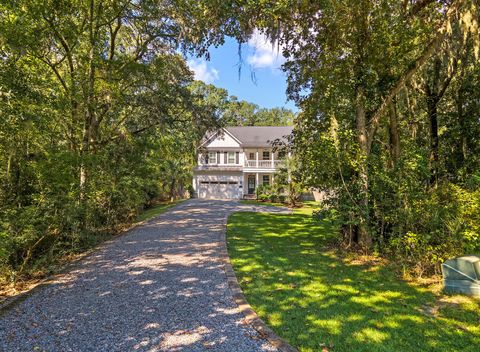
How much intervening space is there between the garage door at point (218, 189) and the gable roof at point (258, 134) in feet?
13.7

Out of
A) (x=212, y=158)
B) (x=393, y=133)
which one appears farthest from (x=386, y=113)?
(x=212, y=158)

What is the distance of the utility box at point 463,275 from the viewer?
14.8ft

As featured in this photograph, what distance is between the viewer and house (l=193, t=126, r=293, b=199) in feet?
94.2

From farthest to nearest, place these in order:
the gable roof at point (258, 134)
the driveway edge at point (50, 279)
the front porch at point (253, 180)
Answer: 1. the gable roof at point (258, 134)
2. the front porch at point (253, 180)
3. the driveway edge at point (50, 279)

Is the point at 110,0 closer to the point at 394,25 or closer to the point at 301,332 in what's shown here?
the point at 394,25

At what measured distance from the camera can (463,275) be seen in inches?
181

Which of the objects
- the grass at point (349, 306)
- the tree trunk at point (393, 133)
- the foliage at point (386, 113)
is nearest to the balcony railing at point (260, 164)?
the foliage at point (386, 113)

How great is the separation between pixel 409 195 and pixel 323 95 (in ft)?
11.7

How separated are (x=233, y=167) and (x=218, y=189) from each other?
8.43 ft

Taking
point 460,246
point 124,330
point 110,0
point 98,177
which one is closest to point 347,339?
point 124,330

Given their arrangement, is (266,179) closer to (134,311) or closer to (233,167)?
(233,167)

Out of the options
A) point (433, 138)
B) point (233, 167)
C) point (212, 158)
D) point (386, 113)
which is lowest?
point (233, 167)

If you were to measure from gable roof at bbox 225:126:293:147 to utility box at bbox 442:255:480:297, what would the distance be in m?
25.2

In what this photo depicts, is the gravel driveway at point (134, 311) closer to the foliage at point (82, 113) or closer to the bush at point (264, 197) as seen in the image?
the foliage at point (82, 113)
